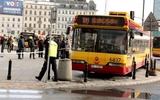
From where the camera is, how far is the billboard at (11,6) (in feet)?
138

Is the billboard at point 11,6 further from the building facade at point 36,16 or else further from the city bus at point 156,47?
A: the building facade at point 36,16

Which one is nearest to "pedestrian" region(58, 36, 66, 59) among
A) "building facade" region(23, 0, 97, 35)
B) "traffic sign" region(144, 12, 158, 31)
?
"traffic sign" region(144, 12, 158, 31)

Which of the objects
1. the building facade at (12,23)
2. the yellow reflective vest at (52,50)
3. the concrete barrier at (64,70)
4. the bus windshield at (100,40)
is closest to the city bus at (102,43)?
the bus windshield at (100,40)

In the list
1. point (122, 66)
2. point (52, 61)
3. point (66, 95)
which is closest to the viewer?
point (66, 95)

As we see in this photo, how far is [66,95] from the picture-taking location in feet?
38.9

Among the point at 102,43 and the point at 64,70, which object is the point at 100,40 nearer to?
the point at 102,43

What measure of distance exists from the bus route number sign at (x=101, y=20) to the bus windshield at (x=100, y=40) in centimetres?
32

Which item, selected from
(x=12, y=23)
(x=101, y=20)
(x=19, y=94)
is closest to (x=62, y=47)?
(x=101, y=20)

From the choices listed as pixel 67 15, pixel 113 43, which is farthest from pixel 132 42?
pixel 67 15

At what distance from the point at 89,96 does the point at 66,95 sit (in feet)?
2.48

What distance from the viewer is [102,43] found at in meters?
16.7

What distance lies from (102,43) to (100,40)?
0.54 feet

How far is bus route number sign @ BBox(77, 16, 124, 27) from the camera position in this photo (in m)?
16.7

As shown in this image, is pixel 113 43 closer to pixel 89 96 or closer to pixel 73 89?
pixel 73 89
